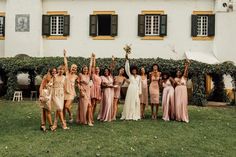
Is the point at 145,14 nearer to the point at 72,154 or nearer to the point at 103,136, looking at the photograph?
A: the point at 103,136

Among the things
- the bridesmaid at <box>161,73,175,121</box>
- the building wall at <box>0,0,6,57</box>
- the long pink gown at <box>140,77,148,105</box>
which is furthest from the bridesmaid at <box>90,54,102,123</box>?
the building wall at <box>0,0,6,57</box>

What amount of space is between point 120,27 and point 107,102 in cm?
1311

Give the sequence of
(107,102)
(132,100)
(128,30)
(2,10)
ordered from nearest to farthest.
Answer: (107,102), (132,100), (128,30), (2,10)

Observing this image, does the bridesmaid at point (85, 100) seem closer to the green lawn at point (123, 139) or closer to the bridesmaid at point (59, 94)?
the green lawn at point (123, 139)

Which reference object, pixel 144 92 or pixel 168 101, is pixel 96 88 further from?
pixel 168 101

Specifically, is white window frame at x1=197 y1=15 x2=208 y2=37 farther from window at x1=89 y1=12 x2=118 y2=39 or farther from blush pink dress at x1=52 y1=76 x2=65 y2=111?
blush pink dress at x1=52 y1=76 x2=65 y2=111

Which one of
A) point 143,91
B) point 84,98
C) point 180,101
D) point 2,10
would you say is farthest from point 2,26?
point 180,101

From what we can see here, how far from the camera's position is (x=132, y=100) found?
15.7 metres

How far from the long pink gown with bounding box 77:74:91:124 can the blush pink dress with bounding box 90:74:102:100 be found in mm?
456

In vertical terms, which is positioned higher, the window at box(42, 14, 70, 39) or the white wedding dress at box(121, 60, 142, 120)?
the window at box(42, 14, 70, 39)

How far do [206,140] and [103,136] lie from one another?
281 centimetres

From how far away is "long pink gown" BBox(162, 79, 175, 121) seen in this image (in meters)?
15.6

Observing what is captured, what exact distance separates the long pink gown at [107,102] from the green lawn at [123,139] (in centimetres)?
42

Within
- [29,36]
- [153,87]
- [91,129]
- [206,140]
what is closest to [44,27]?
[29,36]
